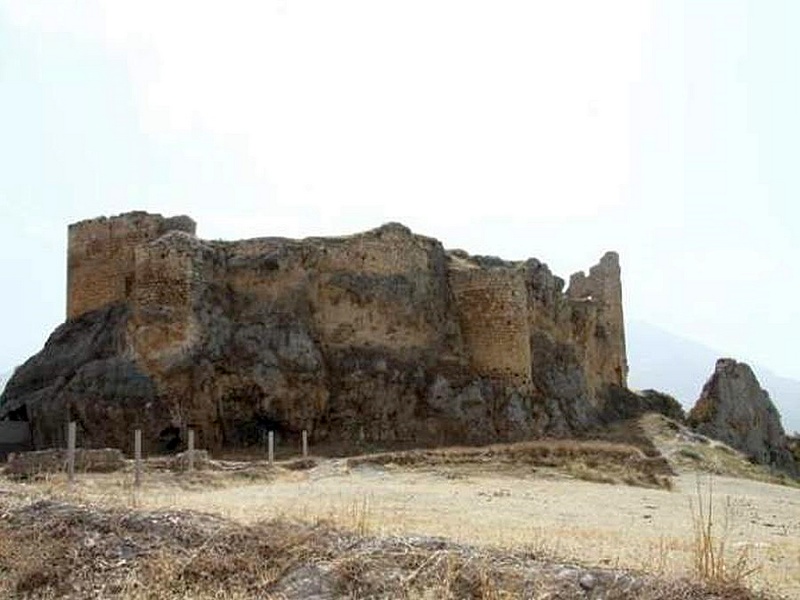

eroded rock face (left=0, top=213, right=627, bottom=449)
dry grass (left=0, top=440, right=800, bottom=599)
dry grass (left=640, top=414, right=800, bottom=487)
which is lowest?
dry grass (left=640, top=414, right=800, bottom=487)

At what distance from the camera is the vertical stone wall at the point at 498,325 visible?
3244 cm

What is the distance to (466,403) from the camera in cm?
3130

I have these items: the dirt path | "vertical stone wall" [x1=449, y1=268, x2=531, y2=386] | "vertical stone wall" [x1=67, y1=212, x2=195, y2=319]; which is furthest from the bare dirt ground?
"vertical stone wall" [x1=67, y1=212, x2=195, y2=319]

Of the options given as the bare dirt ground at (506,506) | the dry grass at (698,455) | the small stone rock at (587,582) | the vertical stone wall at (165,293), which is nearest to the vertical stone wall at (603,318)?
the dry grass at (698,455)

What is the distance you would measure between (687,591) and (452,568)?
1.88 meters

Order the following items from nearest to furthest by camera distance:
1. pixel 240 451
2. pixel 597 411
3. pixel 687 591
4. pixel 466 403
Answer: pixel 687 591 → pixel 240 451 → pixel 466 403 → pixel 597 411

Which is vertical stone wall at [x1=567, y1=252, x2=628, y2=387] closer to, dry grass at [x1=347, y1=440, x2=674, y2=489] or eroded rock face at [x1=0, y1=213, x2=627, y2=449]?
eroded rock face at [x1=0, y1=213, x2=627, y2=449]

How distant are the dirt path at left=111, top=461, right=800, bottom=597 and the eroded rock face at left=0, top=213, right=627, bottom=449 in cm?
615

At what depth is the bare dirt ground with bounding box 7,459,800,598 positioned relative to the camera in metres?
9.61

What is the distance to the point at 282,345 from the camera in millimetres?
30172

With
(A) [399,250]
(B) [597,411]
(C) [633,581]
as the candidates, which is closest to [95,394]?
(A) [399,250]

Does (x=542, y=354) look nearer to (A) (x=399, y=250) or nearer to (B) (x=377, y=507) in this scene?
(A) (x=399, y=250)

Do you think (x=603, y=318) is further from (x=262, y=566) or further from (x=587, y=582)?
(x=587, y=582)

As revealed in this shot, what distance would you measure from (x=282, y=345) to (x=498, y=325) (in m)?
7.33
